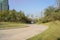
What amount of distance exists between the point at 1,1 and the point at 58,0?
6827 centimetres

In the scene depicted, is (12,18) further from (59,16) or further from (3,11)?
(59,16)

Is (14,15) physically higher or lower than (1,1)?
lower

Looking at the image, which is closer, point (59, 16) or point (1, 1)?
point (59, 16)

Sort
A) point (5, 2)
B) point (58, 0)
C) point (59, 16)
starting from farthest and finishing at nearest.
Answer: point (5, 2) → point (59, 16) → point (58, 0)

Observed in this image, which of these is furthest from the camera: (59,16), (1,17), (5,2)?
(5,2)

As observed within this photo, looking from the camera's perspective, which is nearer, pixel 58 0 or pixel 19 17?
pixel 58 0

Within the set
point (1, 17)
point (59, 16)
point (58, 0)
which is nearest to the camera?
point (58, 0)

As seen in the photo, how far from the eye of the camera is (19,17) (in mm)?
79250

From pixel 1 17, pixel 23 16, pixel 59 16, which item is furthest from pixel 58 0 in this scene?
pixel 23 16

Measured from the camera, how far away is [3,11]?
79188 millimetres

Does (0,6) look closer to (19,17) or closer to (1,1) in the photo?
(1,1)

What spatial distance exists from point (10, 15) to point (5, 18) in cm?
274

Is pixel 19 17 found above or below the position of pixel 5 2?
below

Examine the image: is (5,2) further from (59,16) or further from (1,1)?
(59,16)
